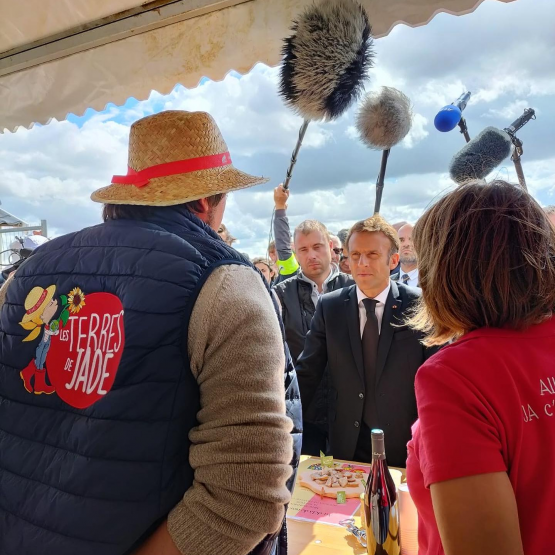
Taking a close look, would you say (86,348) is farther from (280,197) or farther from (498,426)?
(280,197)

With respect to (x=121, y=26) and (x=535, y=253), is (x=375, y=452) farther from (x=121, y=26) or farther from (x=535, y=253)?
(x=121, y=26)

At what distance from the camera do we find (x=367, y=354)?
2.40m

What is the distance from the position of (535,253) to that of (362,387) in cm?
152

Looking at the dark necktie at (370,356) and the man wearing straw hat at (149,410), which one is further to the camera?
the dark necktie at (370,356)

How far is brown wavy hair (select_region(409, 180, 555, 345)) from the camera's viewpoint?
91 centimetres

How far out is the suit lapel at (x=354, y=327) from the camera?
236 cm

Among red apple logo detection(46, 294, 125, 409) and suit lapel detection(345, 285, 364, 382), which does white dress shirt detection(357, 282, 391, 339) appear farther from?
red apple logo detection(46, 294, 125, 409)

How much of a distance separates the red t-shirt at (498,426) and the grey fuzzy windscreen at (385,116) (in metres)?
1.53

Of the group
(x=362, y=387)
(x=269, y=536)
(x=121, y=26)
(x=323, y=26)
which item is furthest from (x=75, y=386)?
(x=121, y=26)

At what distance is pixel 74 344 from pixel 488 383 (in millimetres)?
755

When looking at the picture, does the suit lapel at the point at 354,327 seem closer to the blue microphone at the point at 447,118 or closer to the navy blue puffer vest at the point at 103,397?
the blue microphone at the point at 447,118

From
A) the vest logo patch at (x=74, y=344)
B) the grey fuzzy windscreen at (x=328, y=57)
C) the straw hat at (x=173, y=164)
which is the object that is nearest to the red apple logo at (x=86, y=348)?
the vest logo patch at (x=74, y=344)

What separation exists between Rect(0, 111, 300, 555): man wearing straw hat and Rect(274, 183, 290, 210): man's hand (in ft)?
8.23

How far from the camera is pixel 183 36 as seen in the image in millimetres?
2143
